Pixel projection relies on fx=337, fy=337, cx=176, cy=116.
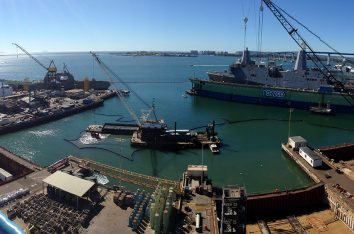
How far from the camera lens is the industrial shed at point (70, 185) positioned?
21.9m

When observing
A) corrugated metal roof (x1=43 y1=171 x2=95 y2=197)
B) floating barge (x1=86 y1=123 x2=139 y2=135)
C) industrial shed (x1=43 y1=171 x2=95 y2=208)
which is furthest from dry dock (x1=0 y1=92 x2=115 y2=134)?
industrial shed (x1=43 y1=171 x2=95 y2=208)

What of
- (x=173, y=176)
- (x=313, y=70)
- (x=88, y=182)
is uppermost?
(x=313, y=70)

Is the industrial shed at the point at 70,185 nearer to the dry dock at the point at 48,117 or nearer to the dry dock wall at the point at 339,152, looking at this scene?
the dry dock wall at the point at 339,152

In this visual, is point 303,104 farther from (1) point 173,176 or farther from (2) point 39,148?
(2) point 39,148

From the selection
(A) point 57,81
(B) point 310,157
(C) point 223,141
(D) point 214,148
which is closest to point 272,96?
(C) point 223,141

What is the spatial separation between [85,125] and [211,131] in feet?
69.3

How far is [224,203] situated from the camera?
1958 cm

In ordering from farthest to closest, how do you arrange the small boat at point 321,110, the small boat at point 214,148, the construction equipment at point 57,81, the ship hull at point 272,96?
the construction equipment at point 57,81, the ship hull at point 272,96, the small boat at point 321,110, the small boat at point 214,148

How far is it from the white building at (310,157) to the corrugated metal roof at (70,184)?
21333mm

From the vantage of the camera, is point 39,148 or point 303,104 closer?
point 39,148

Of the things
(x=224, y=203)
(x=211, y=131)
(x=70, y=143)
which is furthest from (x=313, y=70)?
(x=224, y=203)

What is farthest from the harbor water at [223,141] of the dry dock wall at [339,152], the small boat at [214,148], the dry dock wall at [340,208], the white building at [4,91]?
the white building at [4,91]

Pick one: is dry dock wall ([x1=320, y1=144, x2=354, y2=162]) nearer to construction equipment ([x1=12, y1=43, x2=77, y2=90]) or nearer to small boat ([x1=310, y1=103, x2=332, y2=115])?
small boat ([x1=310, y1=103, x2=332, y2=115])

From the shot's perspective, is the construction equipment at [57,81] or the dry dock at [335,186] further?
the construction equipment at [57,81]
